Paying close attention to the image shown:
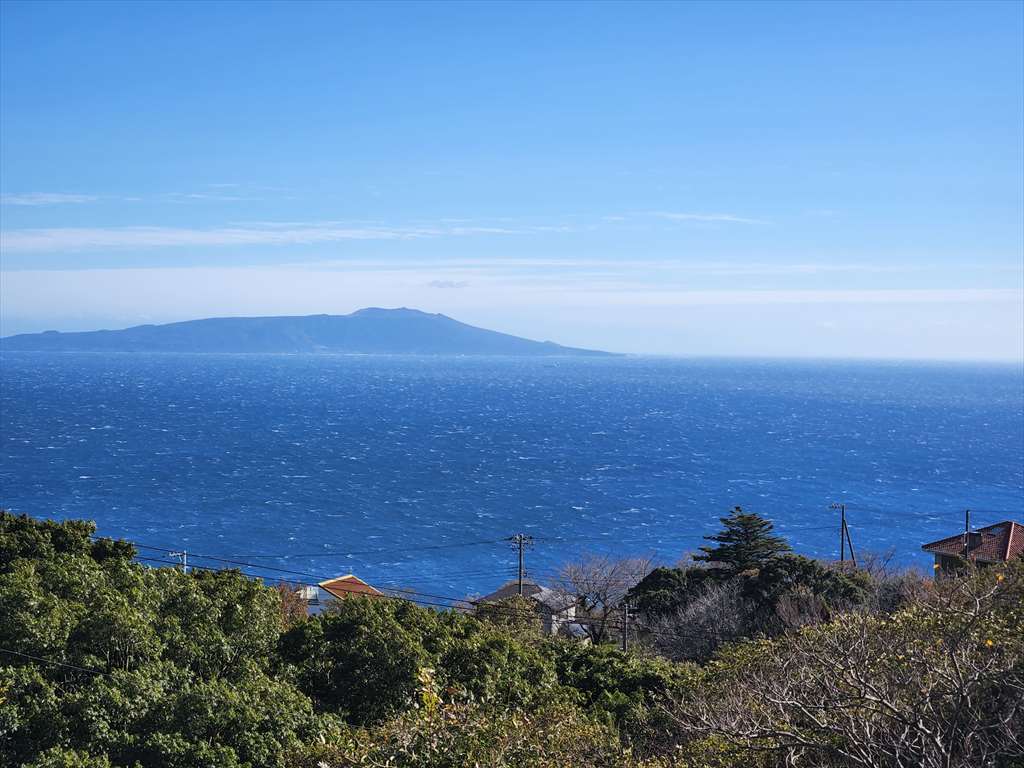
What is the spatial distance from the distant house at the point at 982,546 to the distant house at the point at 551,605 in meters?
14.9

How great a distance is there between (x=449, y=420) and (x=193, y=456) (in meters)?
42.4

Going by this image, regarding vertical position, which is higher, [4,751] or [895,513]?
[4,751]

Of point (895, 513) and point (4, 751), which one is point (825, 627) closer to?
point (4, 751)

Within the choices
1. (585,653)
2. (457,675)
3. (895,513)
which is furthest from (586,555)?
(457,675)

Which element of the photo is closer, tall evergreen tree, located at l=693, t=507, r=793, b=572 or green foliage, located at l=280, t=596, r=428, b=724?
green foliage, located at l=280, t=596, r=428, b=724

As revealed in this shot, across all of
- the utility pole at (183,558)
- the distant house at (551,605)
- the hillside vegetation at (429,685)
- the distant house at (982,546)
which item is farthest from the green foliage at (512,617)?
the distant house at (982,546)

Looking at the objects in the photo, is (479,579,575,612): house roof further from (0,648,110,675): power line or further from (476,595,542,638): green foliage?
(0,648,110,675): power line

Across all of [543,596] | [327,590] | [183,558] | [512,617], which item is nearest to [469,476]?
[183,558]

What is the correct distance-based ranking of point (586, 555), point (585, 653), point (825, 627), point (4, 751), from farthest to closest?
point (586, 555)
point (585, 653)
point (825, 627)
point (4, 751)

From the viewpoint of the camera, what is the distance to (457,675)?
16.7 m

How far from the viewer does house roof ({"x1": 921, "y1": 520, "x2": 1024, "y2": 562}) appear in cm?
3591

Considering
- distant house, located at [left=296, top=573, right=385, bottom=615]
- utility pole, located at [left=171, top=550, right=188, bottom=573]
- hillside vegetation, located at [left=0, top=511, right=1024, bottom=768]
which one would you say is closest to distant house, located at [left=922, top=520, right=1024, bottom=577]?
hillside vegetation, located at [left=0, top=511, right=1024, bottom=768]

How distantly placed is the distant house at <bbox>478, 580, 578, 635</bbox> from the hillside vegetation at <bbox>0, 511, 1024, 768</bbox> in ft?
42.0

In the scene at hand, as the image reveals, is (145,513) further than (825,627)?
Yes
